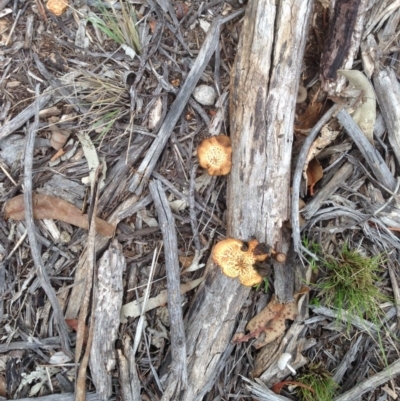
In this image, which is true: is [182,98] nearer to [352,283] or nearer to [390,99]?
[390,99]

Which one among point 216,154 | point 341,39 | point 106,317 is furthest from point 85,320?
point 341,39

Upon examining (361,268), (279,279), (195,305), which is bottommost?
(195,305)

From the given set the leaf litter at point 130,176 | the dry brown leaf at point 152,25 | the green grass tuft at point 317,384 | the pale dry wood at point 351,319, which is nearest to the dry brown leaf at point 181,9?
the leaf litter at point 130,176

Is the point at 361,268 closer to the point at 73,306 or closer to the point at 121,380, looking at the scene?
the point at 121,380

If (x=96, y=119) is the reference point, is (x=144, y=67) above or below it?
above

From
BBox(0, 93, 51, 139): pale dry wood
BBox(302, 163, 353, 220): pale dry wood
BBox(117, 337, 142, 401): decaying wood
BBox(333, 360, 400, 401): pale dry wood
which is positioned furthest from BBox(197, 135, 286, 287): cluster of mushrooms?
BBox(0, 93, 51, 139): pale dry wood

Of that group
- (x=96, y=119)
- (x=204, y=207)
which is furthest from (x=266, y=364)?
(x=96, y=119)
